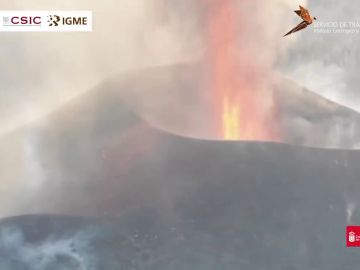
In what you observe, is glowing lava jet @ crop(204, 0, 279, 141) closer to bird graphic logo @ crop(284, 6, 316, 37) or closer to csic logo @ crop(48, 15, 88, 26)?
bird graphic logo @ crop(284, 6, 316, 37)

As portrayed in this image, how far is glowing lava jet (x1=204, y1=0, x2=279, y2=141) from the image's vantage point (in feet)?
5.67

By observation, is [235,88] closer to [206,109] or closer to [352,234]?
[206,109]

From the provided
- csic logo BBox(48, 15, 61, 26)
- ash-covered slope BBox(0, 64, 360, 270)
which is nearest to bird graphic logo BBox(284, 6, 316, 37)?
ash-covered slope BBox(0, 64, 360, 270)

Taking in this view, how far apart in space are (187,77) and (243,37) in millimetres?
276

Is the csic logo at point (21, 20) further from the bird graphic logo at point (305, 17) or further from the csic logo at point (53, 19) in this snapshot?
the bird graphic logo at point (305, 17)

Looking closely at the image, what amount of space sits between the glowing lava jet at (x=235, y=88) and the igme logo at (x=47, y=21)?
51 centimetres

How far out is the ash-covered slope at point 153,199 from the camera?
171 centimetres

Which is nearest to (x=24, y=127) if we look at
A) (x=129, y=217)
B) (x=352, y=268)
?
(x=129, y=217)

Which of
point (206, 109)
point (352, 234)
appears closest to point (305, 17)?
point (206, 109)

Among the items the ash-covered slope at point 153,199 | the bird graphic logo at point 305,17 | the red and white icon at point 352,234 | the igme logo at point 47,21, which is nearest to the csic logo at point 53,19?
the igme logo at point 47,21

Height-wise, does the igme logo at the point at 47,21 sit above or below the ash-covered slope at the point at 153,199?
above

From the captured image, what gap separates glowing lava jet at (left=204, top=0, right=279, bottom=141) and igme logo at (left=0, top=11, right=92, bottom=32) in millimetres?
506

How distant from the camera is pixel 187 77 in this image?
1.74 metres

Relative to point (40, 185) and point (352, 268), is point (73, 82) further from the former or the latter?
point (352, 268)
